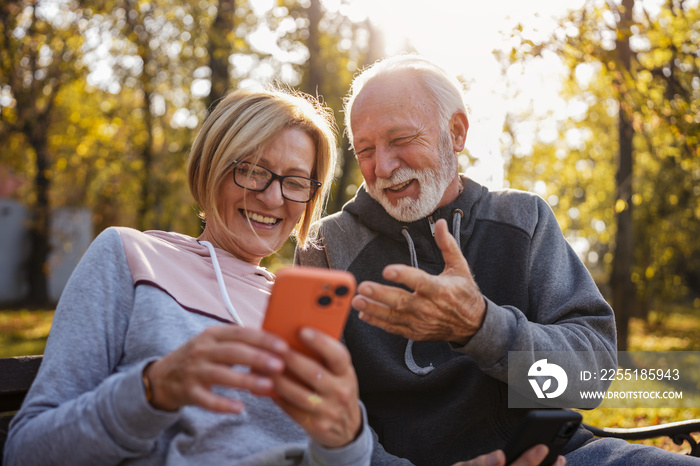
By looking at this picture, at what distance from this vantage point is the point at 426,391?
8.82 feet

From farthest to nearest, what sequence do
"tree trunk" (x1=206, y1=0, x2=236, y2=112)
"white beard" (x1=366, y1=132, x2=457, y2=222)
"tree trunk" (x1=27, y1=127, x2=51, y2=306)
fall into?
"tree trunk" (x1=27, y1=127, x2=51, y2=306)
"tree trunk" (x1=206, y1=0, x2=236, y2=112)
"white beard" (x1=366, y1=132, x2=457, y2=222)

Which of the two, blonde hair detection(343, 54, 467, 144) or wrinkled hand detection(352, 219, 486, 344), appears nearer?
wrinkled hand detection(352, 219, 486, 344)

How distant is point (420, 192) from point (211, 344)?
177 centimetres

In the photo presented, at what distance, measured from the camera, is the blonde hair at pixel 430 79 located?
9.89ft

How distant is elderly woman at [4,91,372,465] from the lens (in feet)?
4.31

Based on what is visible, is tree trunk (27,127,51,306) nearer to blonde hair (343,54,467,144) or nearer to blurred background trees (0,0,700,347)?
blurred background trees (0,0,700,347)

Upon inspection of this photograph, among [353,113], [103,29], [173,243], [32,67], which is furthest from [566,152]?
[173,243]

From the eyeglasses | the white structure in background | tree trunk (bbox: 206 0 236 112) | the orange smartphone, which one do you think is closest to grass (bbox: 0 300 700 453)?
the white structure in background

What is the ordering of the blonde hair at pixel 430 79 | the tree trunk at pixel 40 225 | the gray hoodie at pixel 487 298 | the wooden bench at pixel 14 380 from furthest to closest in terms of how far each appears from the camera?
the tree trunk at pixel 40 225
the blonde hair at pixel 430 79
the gray hoodie at pixel 487 298
the wooden bench at pixel 14 380

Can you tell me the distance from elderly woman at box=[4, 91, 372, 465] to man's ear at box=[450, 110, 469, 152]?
2.25ft

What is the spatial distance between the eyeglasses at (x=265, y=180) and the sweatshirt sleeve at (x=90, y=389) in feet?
1.85

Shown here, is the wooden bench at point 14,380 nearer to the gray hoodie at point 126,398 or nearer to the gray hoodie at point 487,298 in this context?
the gray hoodie at point 126,398

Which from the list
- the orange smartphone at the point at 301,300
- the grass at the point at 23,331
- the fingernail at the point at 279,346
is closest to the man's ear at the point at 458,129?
the orange smartphone at the point at 301,300

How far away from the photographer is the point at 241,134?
93.2 inches
